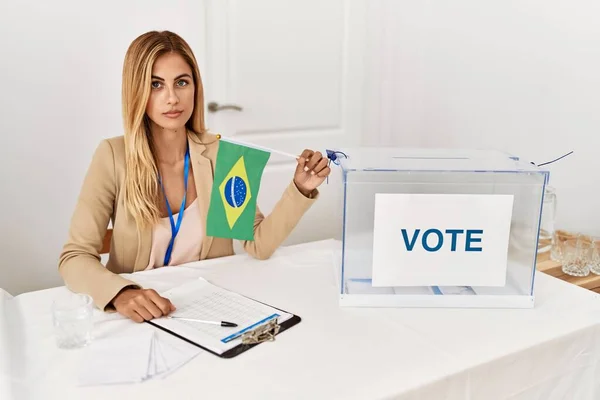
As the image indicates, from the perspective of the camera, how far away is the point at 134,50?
56.8 inches

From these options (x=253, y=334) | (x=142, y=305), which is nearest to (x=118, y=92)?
(x=142, y=305)

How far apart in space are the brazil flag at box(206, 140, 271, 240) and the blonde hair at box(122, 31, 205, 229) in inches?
7.2

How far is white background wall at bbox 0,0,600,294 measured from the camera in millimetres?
2117

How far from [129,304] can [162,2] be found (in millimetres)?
1537

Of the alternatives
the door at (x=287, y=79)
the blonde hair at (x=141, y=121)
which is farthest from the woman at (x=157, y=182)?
the door at (x=287, y=79)

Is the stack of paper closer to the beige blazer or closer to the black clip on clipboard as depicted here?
the black clip on clipboard

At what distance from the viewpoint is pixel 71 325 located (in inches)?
42.8

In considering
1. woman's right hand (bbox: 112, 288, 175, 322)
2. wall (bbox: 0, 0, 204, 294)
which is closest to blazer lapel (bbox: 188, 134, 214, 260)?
woman's right hand (bbox: 112, 288, 175, 322)

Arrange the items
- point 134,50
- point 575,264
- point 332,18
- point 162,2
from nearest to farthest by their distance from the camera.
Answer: point 134,50
point 575,264
point 162,2
point 332,18

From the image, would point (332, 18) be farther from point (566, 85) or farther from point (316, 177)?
point (316, 177)

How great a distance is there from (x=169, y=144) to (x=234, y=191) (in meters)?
0.26

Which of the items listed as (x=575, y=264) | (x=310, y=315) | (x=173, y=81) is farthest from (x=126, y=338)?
(x=575, y=264)

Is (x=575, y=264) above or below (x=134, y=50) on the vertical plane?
below

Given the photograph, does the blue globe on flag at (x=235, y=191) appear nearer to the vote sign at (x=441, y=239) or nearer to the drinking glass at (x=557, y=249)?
the vote sign at (x=441, y=239)
